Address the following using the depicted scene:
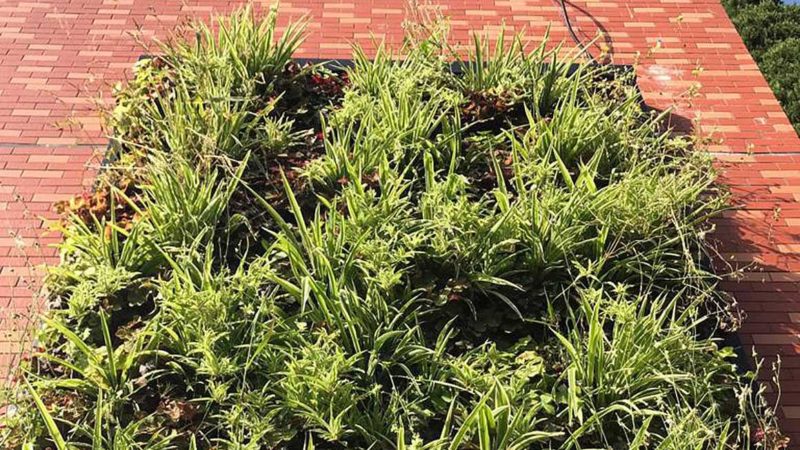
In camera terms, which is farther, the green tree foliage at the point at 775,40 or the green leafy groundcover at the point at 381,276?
the green tree foliage at the point at 775,40

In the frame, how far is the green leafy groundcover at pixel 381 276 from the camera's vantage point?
8.46ft

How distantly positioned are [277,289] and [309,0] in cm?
301

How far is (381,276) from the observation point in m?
2.81

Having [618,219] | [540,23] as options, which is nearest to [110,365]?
[618,219]

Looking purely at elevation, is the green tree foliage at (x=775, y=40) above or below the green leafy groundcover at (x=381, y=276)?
above

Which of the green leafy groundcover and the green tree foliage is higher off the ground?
the green tree foliage

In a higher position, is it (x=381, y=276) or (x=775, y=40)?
(x=775, y=40)

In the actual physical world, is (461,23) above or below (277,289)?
above

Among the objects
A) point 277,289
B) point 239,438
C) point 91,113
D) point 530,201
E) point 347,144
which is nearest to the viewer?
point 239,438

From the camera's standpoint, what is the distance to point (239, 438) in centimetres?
247

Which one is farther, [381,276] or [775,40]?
[775,40]

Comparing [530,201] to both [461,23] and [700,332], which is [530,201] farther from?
[461,23]

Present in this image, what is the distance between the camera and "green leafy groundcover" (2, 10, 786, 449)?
8.46ft

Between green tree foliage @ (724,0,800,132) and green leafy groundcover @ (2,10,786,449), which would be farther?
green tree foliage @ (724,0,800,132)
